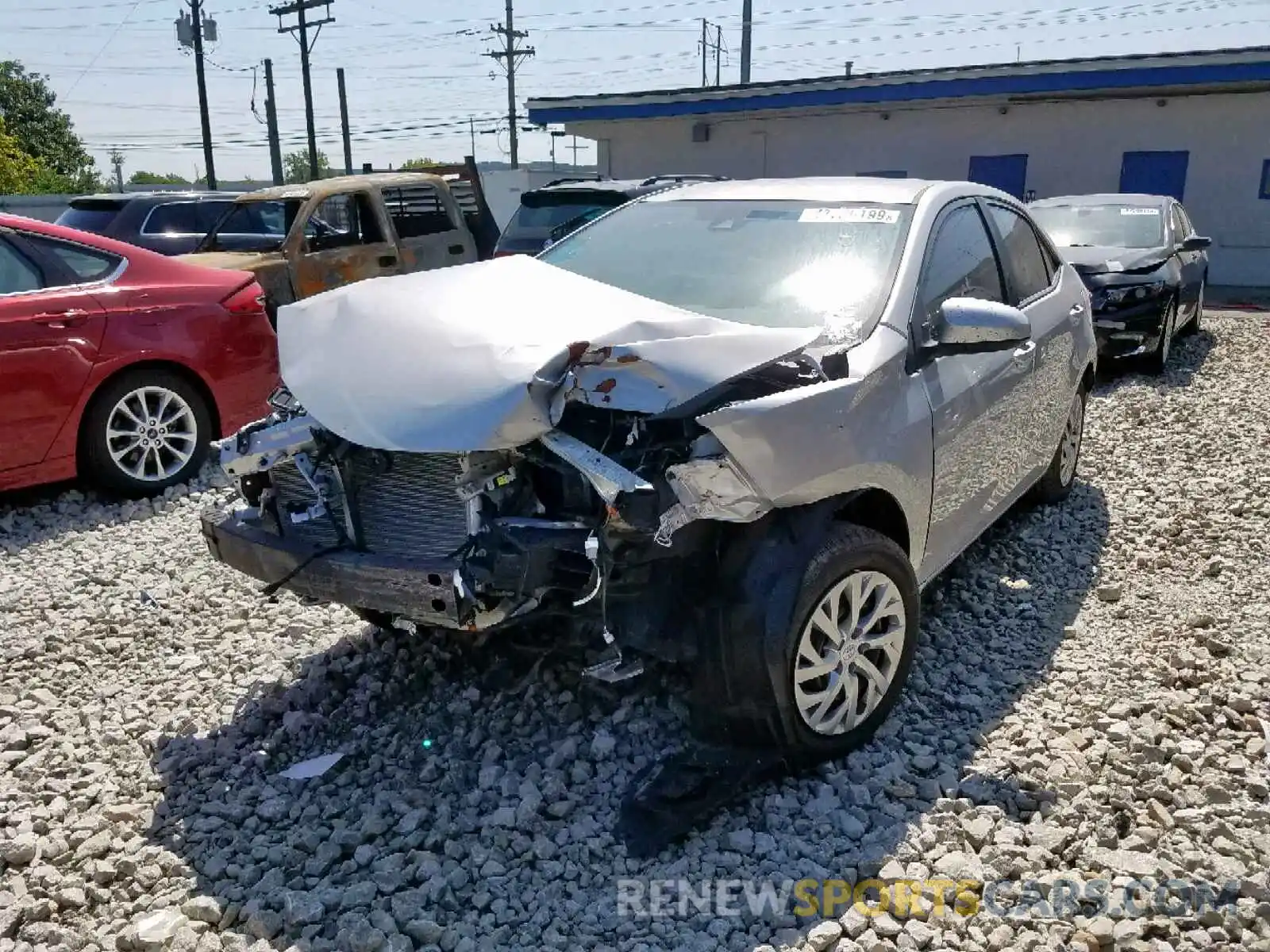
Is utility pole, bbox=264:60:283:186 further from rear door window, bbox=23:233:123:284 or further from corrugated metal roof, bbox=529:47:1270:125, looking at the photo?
rear door window, bbox=23:233:123:284

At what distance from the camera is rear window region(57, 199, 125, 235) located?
11.0 metres

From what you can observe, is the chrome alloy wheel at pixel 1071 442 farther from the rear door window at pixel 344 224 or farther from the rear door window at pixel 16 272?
the rear door window at pixel 344 224

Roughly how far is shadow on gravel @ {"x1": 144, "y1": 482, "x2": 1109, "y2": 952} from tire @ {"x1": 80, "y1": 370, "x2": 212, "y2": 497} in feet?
7.82

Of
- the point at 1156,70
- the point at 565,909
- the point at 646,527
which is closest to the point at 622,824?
the point at 565,909

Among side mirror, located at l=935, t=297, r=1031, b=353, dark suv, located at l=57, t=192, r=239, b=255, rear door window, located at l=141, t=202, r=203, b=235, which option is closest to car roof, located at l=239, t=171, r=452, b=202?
dark suv, located at l=57, t=192, r=239, b=255

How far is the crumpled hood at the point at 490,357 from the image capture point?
2.79 m

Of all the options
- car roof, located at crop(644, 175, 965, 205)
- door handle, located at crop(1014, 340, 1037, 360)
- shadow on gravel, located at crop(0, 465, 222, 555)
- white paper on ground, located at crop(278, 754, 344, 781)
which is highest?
car roof, located at crop(644, 175, 965, 205)

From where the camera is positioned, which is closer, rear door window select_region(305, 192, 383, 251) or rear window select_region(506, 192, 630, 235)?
rear door window select_region(305, 192, 383, 251)

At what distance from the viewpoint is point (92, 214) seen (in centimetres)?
1133

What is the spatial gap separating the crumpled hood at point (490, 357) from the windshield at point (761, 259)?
0.21 m

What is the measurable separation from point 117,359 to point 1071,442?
5146 millimetres

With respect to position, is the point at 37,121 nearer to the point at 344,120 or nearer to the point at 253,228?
the point at 344,120

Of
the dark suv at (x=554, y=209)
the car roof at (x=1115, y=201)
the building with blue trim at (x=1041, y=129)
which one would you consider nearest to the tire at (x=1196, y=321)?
the car roof at (x=1115, y=201)

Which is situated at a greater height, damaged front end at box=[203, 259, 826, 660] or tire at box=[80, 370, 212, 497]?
damaged front end at box=[203, 259, 826, 660]
